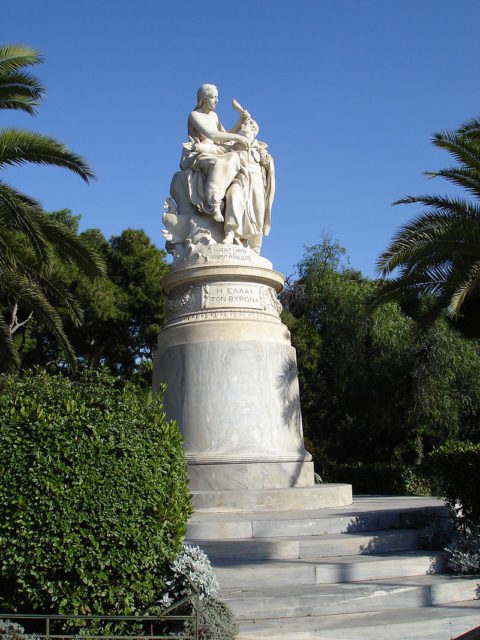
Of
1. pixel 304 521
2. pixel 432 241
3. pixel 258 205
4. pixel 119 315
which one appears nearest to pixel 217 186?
pixel 258 205

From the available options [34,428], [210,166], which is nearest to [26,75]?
[210,166]

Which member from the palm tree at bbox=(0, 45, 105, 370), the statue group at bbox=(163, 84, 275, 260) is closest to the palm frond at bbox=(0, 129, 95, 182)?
the palm tree at bbox=(0, 45, 105, 370)

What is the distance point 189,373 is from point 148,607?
5204 millimetres

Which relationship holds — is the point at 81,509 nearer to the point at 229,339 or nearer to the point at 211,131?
the point at 229,339

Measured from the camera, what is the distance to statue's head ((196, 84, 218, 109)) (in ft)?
42.1

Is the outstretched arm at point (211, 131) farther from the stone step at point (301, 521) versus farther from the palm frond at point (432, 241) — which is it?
the stone step at point (301, 521)

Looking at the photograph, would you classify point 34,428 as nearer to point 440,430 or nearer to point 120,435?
point 120,435

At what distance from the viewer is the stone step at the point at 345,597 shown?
20.7 feet

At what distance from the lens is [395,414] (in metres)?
24.4

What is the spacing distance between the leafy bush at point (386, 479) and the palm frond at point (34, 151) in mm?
12967

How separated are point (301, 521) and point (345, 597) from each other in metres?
1.75

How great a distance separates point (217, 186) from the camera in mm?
11969

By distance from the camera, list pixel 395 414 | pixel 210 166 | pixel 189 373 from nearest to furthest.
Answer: pixel 189 373
pixel 210 166
pixel 395 414

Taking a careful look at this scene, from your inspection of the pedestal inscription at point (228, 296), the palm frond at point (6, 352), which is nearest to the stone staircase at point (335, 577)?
the pedestal inscription at point (228, 296)
